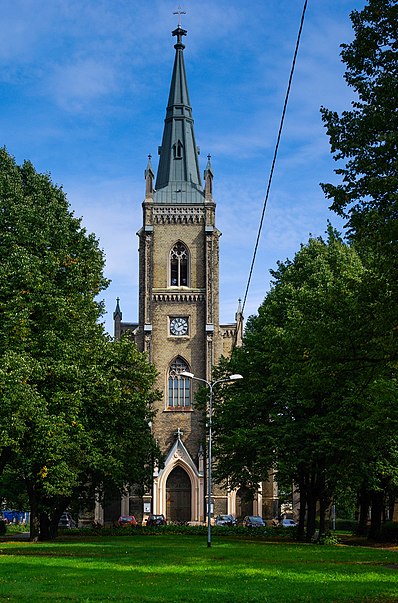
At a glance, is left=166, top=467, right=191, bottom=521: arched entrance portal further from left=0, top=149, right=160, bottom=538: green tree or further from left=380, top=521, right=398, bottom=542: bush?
left=0, top=149, right=160, bottom=538: green tree

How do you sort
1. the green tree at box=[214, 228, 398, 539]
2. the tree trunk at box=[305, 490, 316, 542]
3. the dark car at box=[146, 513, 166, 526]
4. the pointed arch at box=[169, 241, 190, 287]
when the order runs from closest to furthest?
the green tree at box=[214, 228, 398, 539] → the tree trunk at box=[305, 490, 316, 542] → the dark car at box=[146, 513, 166, 526] → the pointed arch at box=[169, 241, 190, 287]

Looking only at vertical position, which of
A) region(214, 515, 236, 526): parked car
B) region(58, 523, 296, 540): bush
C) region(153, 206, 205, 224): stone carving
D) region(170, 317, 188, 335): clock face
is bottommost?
region(214, 515, 236, 526): parked car

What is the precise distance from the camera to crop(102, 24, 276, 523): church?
6375cm

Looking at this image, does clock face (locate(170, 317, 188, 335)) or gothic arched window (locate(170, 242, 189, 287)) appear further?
gothic arched window (locate(170, 242, 189, 287))

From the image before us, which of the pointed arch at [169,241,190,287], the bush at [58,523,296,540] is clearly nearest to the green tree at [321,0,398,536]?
the bush at [58,523,296,540]

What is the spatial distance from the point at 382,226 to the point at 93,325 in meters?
18.5

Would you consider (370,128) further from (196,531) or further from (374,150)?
(196,531)

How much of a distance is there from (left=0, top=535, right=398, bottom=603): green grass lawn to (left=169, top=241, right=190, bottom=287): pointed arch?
4094cm

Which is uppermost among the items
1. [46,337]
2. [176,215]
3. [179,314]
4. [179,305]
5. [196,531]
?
[176,215]

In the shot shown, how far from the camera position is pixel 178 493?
6444 centimetres

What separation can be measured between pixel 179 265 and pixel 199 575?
50344mm

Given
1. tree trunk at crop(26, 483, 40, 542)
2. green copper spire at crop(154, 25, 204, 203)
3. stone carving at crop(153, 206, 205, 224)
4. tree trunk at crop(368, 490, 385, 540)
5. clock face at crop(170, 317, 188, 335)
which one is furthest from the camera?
green copper spire at crop(154, 25, 204, 203)

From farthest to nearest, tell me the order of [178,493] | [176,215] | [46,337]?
[176,215] < [178,493] < [46,337]

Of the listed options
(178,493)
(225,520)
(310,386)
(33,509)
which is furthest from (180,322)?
(310,386)
